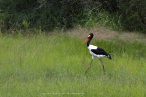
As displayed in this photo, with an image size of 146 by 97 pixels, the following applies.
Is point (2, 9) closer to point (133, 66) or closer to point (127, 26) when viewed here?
point (127, 26)

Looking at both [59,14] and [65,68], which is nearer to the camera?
[65,68]

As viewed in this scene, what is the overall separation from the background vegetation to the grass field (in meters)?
1.44

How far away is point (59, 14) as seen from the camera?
51.2 feet

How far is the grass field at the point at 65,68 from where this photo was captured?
8.17 m

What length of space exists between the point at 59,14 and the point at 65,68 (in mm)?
5716

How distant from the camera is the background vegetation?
15.1 meters

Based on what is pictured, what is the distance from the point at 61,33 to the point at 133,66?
4526mm

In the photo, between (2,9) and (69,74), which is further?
(2,9)

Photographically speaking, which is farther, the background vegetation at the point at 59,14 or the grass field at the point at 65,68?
the background vegetation at the point at 59,14

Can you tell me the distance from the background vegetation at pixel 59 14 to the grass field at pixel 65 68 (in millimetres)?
1441

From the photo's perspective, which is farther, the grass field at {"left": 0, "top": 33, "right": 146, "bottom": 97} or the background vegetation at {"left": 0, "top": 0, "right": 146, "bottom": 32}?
the background vegetation at {"left": 0, "top": 0, "right": 146, "bottom": 32}

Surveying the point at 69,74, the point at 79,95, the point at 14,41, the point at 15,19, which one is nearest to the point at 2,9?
the point at 15,19

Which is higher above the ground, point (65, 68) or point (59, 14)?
point (59, 14)

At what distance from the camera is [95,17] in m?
15.2
